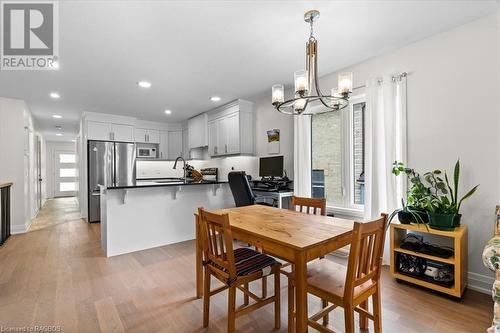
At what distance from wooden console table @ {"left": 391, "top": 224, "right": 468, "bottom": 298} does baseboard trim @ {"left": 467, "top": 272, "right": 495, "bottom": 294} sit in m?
0.10

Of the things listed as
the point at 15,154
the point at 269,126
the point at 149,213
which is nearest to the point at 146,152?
the point at 15,154

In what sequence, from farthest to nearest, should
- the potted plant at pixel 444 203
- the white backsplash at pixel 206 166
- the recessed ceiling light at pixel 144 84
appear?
1. the white backsplash at pixel 206 166
2. the recessed ceiling light at pixel 144 84
3. the potted plant at pixel 444 203

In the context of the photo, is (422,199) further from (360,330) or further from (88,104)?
(88,104)

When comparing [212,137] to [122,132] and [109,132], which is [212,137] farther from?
[109,132]

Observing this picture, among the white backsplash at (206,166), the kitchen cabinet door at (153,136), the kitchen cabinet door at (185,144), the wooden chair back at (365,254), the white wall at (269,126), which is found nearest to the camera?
the wooden chair back at (365,254)

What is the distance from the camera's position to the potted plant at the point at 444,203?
7.11 ft

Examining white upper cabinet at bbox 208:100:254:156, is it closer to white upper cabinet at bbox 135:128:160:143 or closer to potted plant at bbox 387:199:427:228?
white upper cabinet at bbox 135:128:160:143

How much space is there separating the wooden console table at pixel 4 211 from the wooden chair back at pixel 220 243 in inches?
149

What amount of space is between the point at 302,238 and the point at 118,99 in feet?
14.1

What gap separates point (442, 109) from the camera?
2453mm

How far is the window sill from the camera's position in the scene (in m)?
3.20

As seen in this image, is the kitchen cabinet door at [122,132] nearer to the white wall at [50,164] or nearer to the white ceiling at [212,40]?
the white ceiling at [212,40]

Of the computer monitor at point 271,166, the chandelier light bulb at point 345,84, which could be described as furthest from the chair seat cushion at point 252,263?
the computer monitor at point 271,166

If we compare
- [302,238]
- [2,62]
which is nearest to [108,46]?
[2,62]
